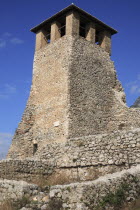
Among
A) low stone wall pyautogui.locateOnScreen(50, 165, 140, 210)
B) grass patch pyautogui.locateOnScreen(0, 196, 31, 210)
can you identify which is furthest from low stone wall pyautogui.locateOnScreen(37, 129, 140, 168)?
grass patch pyautogui.locateOnScreen(0, 196, 31, 210)

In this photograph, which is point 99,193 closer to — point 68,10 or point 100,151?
point 100,151

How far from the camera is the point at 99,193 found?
23.6ft

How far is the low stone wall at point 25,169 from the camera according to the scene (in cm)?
1073

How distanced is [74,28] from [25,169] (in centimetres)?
952

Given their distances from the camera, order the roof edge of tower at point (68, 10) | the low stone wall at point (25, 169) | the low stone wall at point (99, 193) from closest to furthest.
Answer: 1. the low stone wall at point (99, 193)
2. the low stone wall at point (25, 169)
3. the roof edge of tower at point (68, 10)

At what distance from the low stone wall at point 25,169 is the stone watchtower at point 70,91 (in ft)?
9.18

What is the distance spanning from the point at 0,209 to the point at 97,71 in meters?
11.4

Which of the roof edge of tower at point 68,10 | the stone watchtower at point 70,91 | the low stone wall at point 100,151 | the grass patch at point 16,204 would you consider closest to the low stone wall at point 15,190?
the grass patch at point 16,204

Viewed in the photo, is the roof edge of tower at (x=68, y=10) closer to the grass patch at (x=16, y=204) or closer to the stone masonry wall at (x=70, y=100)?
the stone masonry wall at (x=70, y=100)

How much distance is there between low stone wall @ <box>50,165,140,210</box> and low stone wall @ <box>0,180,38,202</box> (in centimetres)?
79

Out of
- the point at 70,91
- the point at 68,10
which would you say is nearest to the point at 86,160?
the point at 70,91

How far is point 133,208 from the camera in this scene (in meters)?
6.95

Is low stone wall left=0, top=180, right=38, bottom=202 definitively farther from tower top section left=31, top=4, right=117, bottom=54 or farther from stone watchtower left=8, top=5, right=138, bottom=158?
tower top section left=31, top=4, right=117, bottom=54

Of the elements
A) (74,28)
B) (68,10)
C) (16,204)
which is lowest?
(16,204)
